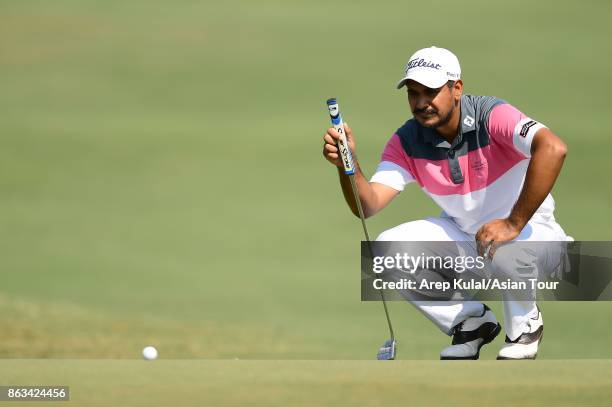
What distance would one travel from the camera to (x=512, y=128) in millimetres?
5156

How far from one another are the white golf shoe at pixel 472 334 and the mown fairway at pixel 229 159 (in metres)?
3.76

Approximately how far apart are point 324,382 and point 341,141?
1530mm

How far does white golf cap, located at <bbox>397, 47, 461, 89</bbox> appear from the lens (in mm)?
5242

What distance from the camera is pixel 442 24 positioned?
1752 centimetres

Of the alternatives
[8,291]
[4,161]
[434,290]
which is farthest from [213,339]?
[4,161]

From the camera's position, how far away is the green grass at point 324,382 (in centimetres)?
366

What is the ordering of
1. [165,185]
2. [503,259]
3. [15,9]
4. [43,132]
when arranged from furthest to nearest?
[15,9], [43,132], [165,185], [503,259]

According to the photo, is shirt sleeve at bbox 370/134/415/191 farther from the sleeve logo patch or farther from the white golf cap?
the sleeve logo patch

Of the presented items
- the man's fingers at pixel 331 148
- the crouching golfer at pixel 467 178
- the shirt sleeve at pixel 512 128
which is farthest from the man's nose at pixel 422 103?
the man's fingers at pixel 331 148

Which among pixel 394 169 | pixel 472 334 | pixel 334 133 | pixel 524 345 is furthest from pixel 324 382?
pixel 394 169

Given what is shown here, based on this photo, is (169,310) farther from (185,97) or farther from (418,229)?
(185,97)

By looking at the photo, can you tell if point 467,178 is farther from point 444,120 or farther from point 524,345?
point 524,345

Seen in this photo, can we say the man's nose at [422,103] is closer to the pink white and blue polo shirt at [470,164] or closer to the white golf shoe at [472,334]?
the pink white and blue polo shirt at [470,164]

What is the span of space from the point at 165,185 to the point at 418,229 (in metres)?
9.00
